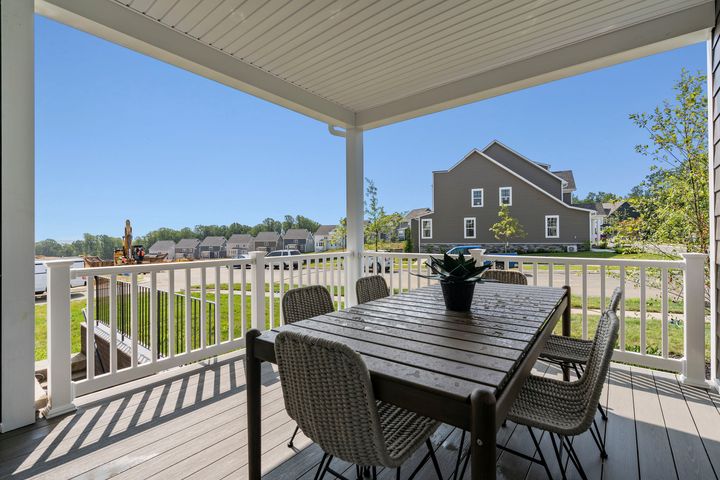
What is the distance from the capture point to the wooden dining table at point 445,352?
0.91 meters

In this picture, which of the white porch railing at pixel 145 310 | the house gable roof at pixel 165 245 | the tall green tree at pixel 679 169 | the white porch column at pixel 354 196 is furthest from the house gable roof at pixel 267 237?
the tall green tree at pixel 679 169

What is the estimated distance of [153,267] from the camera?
2676mm

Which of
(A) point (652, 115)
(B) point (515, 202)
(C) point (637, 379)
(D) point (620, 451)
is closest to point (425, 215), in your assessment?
(B) point (515, 202)

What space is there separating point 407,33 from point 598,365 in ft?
8.93

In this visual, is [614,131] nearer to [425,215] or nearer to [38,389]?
[425,215]

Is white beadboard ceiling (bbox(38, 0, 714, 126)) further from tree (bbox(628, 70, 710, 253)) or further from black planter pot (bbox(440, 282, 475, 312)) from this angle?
black planter pot (bbox(440, 282, 475, 312))

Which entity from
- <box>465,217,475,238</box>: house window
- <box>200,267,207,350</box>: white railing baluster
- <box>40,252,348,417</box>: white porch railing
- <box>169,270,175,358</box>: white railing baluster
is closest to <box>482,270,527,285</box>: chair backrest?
<box>40,252,348,417</box>: white porch railing

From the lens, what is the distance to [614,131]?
10.5 metres

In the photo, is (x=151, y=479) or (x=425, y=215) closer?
(x=151, y=479)

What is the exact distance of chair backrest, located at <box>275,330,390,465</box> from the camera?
1026mm

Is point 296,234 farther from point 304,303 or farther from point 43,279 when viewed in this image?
point 304,303

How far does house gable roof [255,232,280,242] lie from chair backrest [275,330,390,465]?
5.36 metres

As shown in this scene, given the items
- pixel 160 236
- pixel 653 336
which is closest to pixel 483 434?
pixel 653 336

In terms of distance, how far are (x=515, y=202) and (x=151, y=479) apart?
12.2 metres
